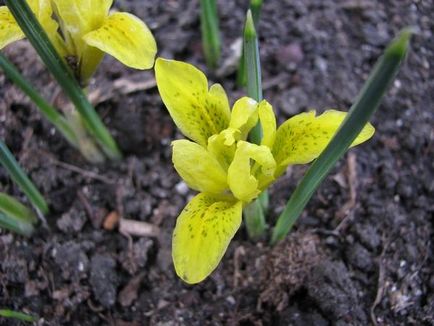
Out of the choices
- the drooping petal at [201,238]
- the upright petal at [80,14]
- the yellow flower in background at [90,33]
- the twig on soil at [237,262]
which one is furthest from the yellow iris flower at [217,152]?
the twig on soil at [237,262]

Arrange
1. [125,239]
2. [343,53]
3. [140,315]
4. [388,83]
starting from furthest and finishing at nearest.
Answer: [343,53] < [125,239] < [140,315] < [388,83]

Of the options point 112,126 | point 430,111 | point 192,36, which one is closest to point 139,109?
point 112,126

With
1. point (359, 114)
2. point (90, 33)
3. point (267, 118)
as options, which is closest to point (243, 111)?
point (267, 118)

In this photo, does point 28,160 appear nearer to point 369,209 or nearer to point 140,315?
point 140,315

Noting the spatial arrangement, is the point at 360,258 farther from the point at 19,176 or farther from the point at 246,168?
the point at 19,176

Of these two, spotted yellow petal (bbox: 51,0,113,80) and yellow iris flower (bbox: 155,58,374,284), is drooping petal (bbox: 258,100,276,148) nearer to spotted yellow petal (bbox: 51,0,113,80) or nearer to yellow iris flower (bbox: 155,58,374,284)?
yellow iris flower (bbox: 155,58,374,284)
